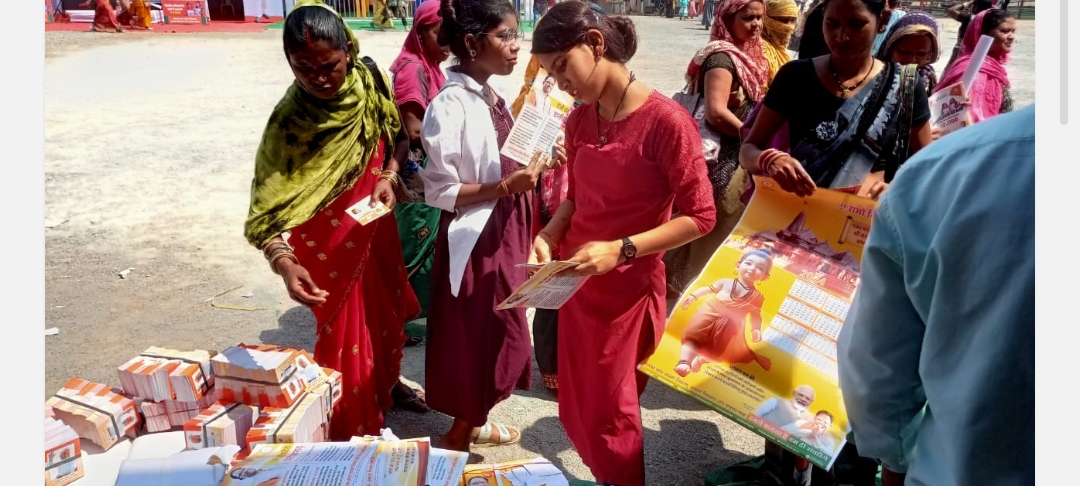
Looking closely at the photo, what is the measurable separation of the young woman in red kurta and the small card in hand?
0.63m

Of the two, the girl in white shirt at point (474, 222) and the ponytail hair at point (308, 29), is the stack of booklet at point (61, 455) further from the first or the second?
the ponytail hair at point (308, 29)

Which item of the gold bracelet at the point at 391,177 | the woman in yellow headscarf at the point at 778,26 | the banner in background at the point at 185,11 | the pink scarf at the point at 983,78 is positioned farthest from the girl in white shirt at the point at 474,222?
the banner in background at the point at 185,11

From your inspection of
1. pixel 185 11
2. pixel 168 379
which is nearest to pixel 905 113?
pixel 168 379

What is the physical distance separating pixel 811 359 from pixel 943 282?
1.06 meters

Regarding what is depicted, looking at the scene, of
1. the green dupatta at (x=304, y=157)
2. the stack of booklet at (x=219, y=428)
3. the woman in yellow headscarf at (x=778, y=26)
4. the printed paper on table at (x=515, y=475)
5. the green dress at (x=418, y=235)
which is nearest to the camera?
the printed paper on table at (x=515, y=475)

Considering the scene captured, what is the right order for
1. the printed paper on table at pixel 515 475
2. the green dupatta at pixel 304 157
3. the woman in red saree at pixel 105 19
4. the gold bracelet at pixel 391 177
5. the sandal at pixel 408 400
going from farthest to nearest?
the woman in red saree at pixel 105 19
the sandal at pixel 408 400
the gold bracelet at pixel 391 177
the green dupatta at pixel 304 157
the printed paper on table at pixel 515 475

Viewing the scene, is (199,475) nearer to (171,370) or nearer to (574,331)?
(171,370)

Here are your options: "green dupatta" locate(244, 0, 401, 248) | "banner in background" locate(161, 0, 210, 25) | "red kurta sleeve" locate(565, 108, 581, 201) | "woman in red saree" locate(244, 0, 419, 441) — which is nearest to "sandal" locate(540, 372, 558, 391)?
"woman in red saree" locate(244, 0, 419, 441)

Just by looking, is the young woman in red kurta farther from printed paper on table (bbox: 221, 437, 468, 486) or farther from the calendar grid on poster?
printed paper on table (bbox: 221, 437, 468, 486)

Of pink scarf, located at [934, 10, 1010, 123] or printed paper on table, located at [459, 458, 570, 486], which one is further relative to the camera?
pink scarf, located at [934, 10, 1010, 123]

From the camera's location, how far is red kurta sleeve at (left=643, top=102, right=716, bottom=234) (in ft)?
6.61

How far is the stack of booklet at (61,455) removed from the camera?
1997 mm

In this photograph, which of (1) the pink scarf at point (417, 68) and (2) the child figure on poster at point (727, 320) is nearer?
(2) the child figure on poster at point (727, 320)

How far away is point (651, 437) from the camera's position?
308 centimetres
